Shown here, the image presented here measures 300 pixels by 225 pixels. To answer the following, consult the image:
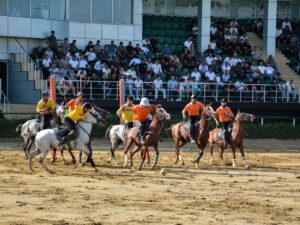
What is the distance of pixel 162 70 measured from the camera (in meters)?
42.8

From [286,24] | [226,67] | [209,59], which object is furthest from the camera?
[286,24]

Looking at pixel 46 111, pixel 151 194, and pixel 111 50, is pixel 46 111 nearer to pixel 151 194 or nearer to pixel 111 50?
pixel 151 194

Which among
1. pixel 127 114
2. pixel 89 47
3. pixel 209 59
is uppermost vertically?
pixel 89 47

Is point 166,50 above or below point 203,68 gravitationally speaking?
above

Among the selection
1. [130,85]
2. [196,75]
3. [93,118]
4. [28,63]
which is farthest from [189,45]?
[93,118]

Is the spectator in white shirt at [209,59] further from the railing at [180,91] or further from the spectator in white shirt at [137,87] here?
the spectator in white shirt at [137,87]

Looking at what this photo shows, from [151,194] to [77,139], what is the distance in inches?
224

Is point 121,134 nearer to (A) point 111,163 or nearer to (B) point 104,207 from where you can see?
(A) point 111,163

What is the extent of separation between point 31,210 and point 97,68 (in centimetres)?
2369

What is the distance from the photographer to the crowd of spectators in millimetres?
40281

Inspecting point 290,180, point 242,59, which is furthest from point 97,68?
point 290,180

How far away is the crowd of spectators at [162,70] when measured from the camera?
4028 cm

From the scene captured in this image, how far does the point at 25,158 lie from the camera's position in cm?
2970

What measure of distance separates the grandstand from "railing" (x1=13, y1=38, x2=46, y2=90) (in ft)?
0.15
